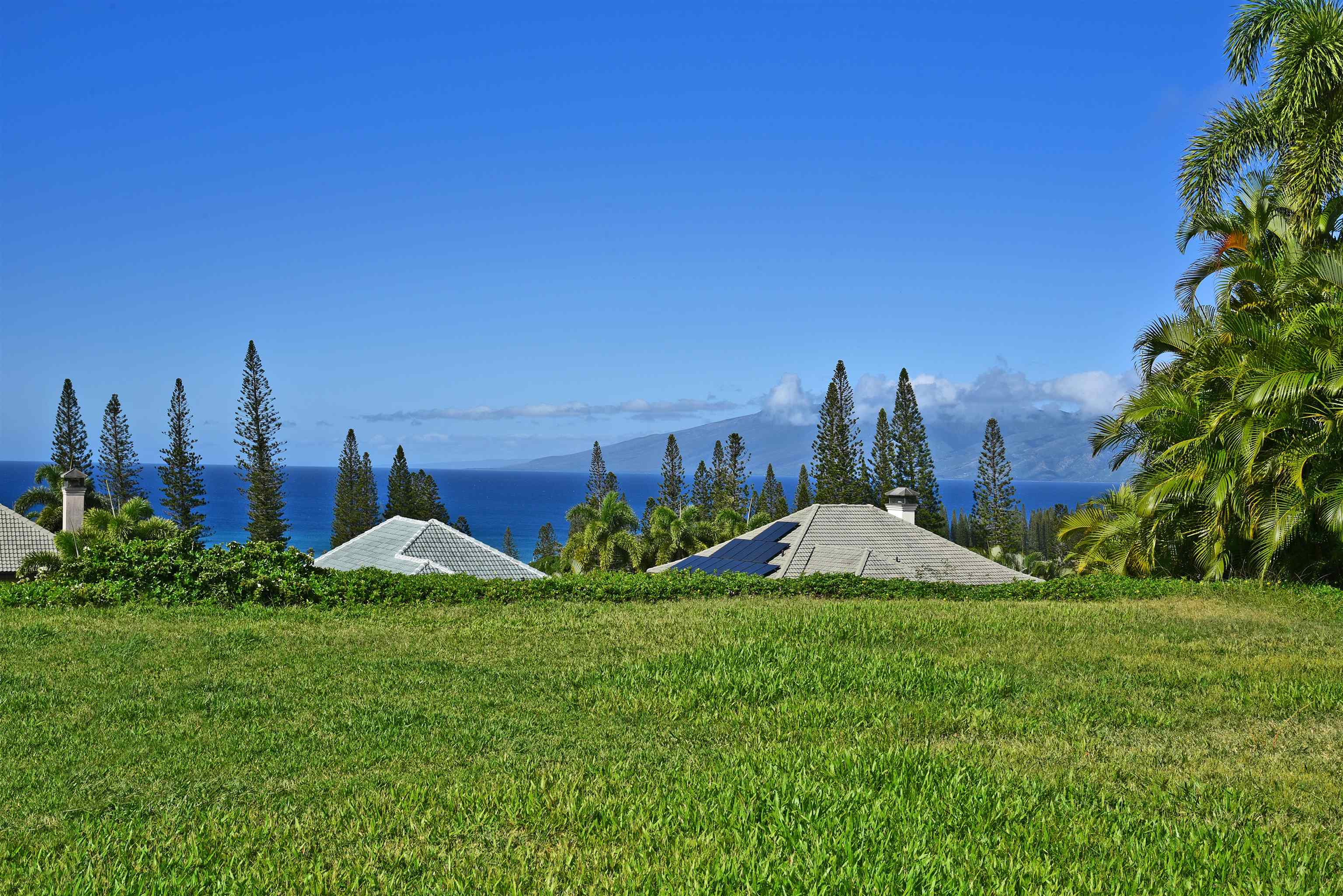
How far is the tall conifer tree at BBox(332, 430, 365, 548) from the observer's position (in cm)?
6291

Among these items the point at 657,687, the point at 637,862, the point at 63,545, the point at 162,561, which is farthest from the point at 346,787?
the point at 63,545

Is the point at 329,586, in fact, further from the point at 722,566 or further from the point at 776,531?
the point at 776,531

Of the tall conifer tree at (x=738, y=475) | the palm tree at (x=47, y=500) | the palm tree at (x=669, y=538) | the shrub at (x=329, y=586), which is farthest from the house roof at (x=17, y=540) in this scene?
the tall conifer tree at (x=738, y=475)

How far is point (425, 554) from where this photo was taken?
20406 millimetres

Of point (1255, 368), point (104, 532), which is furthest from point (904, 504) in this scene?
point (104, 532)

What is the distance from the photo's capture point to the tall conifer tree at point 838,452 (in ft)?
170

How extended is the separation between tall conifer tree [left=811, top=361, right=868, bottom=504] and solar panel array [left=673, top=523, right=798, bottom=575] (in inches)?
1222

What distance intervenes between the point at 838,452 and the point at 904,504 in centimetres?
2962

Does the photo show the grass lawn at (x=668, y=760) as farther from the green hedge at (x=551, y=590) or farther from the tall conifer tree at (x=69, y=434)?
the tall conifer tree at (x=69, y=434)

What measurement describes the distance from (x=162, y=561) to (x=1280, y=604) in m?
13.5

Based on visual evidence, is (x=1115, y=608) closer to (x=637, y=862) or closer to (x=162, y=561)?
(x=637, y=862)

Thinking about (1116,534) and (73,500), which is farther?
(73,500)

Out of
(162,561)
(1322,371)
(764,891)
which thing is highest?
(1322,371)

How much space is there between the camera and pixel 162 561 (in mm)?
11047
